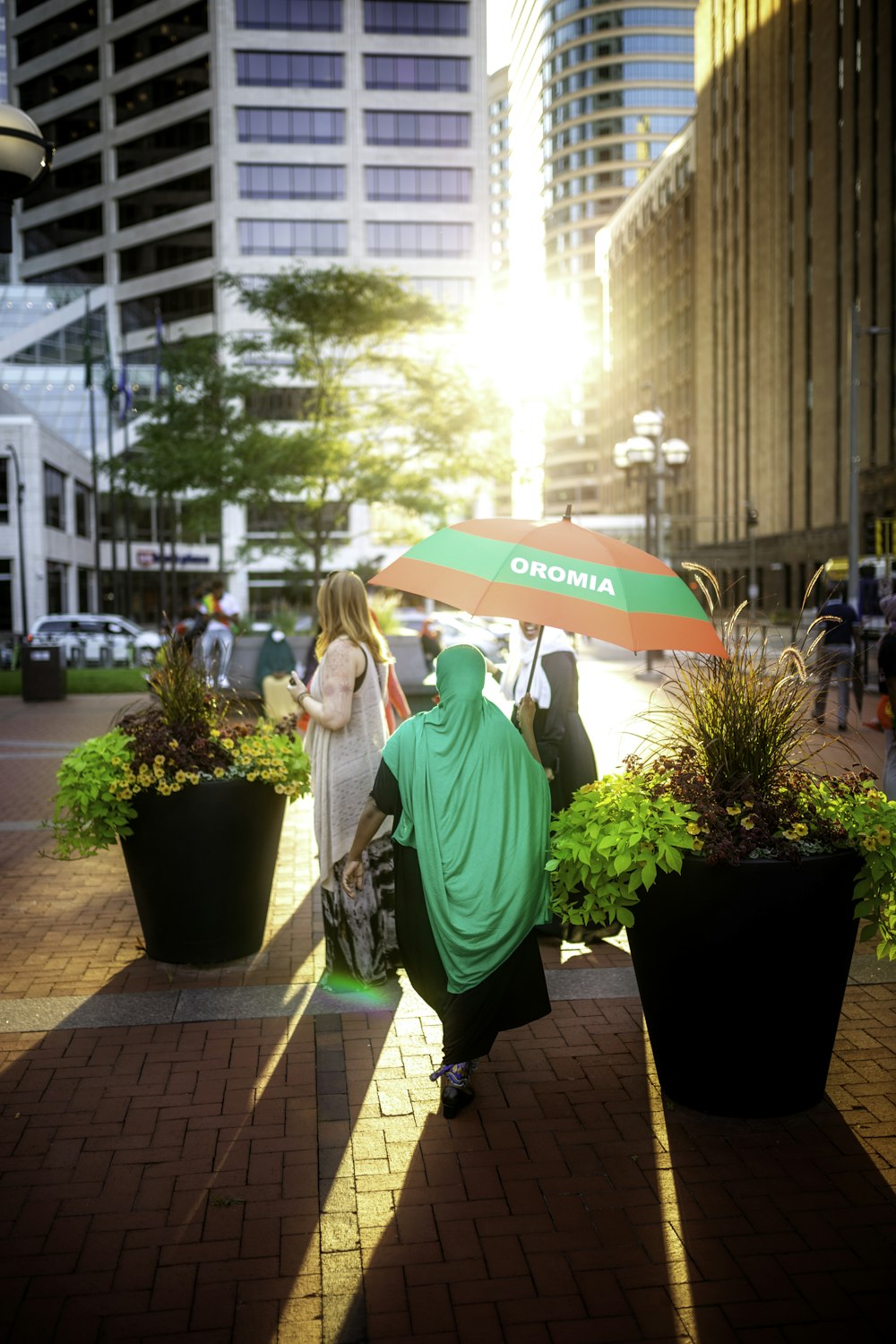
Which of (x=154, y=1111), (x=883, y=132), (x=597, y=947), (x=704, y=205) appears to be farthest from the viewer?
(x=704, y=205)

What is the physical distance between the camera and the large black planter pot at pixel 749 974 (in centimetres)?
399

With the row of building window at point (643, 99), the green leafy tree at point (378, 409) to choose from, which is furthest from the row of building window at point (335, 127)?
the row of building window at point (643, 99)

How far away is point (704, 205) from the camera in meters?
75.1

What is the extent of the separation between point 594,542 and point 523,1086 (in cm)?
216

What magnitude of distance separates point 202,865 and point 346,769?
2.82 ft

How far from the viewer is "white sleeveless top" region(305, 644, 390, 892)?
591cm

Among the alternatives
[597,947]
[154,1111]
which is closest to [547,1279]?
[154,1111]

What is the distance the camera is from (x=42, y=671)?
23297mm

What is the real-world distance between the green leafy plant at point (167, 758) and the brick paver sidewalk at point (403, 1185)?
0.84m

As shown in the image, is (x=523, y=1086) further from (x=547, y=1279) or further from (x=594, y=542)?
(x=594, y=542)

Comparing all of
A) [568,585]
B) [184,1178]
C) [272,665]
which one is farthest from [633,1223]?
[272,665]

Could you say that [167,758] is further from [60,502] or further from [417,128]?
[417,128]

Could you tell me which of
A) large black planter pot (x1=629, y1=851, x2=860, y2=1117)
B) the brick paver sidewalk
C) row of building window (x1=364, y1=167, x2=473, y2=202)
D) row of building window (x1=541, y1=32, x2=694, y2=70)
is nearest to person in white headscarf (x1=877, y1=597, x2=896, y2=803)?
the brick paver sidewalk

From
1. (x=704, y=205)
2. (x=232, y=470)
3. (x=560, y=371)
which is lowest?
(x=232, y=470)
